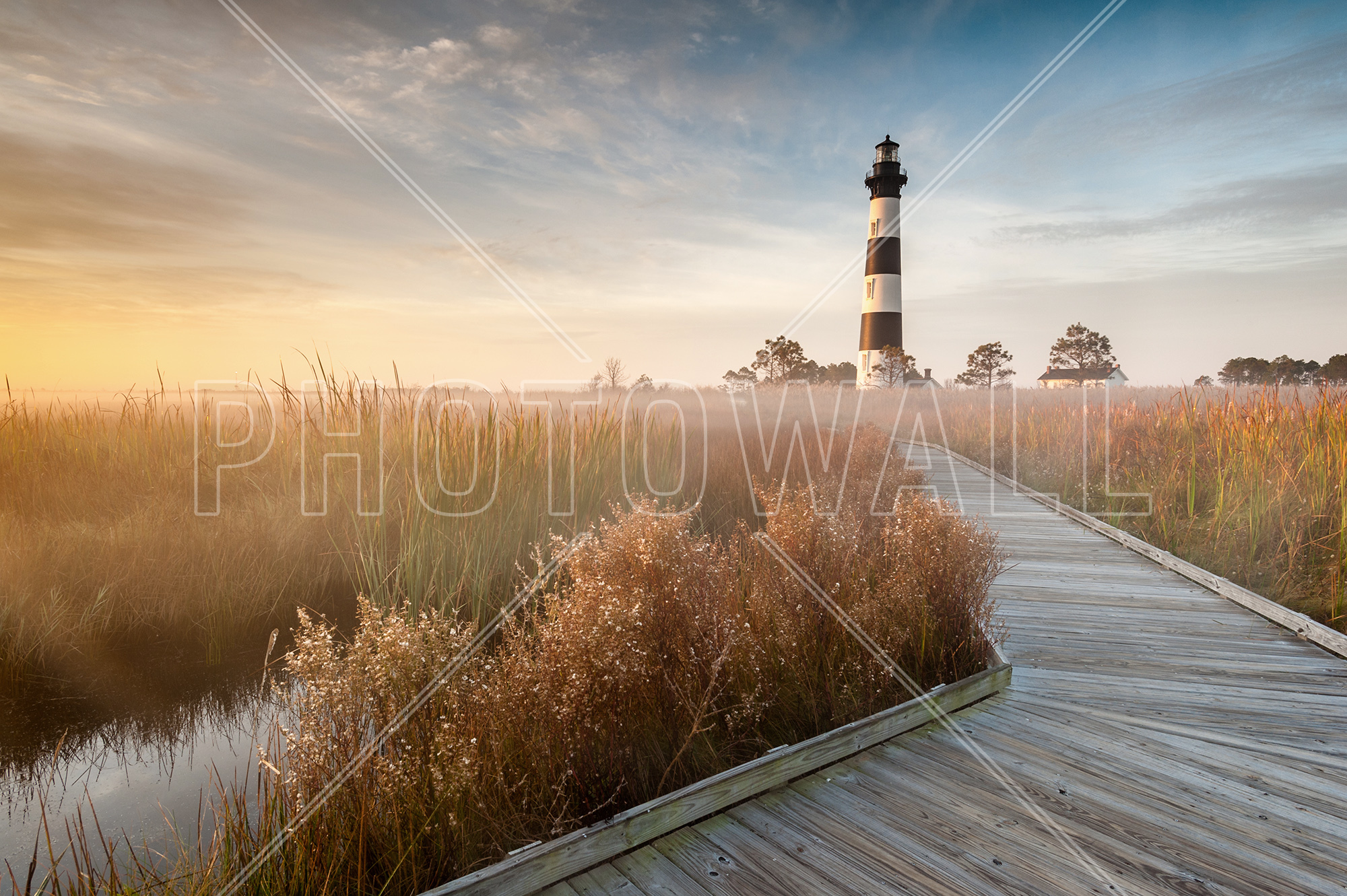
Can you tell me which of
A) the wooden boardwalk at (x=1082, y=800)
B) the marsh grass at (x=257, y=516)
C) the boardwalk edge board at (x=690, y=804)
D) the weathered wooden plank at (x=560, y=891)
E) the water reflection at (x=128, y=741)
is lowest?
the water reflection at (x=128, y=741)

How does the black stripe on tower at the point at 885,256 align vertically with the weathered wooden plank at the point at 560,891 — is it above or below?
above

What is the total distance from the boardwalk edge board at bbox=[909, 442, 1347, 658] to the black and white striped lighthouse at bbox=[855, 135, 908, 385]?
86.3 ft

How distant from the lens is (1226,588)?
13.9ft

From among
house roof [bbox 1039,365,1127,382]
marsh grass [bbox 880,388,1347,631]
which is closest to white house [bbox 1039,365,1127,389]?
house roof [bbox 1039,365,1127,382]

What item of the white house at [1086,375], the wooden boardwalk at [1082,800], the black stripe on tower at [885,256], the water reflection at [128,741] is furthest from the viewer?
the white house at [1086,375]

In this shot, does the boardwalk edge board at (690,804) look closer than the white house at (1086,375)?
Yes

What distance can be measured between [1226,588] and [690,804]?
451cm

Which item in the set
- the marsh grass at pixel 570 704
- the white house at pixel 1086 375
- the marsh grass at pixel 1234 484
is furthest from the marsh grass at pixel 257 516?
the white house at pixel 1086 375

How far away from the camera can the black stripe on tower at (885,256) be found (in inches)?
1256

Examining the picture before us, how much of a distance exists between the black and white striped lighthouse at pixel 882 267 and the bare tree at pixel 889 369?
20 centimetres

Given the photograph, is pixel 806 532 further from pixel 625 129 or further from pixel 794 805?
pixel 625 129

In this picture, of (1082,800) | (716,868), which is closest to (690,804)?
(716,868)

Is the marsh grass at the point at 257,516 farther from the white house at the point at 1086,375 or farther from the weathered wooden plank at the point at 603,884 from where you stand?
the white house at the point at 1086,375

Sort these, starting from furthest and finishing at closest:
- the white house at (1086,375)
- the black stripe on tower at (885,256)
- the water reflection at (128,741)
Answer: the white house at (1086,375)
the black stripe on tower at (885,256)
the water reflection at (128,741)
